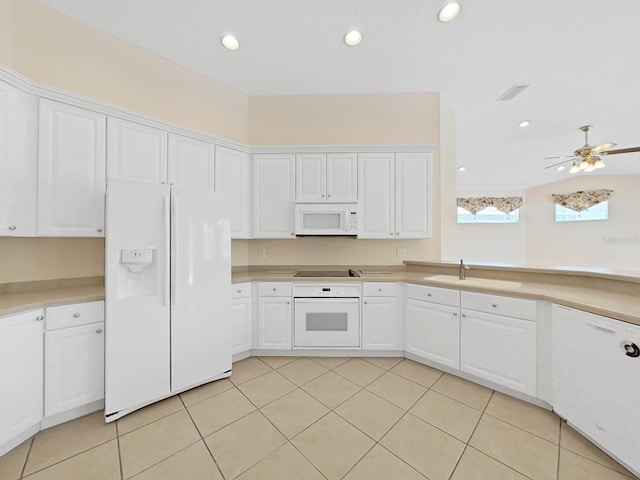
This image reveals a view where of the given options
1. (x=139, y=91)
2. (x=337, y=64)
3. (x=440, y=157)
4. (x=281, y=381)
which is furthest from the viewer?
(x=440, y=157)

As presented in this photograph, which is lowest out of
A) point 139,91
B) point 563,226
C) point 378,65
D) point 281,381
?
point 281,381

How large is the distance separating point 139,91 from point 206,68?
2.39 feet

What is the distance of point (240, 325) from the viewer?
2420 mm

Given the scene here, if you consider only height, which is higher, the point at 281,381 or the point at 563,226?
the point at 563,226

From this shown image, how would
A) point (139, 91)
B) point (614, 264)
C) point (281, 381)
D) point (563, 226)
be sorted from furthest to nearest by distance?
1. point (563, 226)
2. point (614, 264)
3. point (139, 91)
4. point (281, 381)

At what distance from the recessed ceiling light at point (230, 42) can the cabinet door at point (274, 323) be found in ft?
8.18

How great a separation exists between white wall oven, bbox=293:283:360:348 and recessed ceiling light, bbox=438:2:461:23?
7.93ft

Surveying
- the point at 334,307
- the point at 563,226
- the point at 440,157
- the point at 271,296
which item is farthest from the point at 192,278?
the point at 563,226

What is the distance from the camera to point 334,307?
248cm

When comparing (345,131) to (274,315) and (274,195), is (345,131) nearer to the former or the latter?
(274,195)

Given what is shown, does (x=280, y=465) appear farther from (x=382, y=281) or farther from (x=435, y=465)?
(x=382, y=281)

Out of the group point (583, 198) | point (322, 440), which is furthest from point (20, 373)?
point (583, 198)

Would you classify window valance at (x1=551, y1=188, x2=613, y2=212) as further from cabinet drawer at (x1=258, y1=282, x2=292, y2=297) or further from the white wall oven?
cabinet drawer at (x1=258, y1=282, x2=292, y2=297)

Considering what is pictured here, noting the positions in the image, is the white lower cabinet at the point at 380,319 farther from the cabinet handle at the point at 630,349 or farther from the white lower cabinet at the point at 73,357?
the white lower cabinet at the point at 73,357
